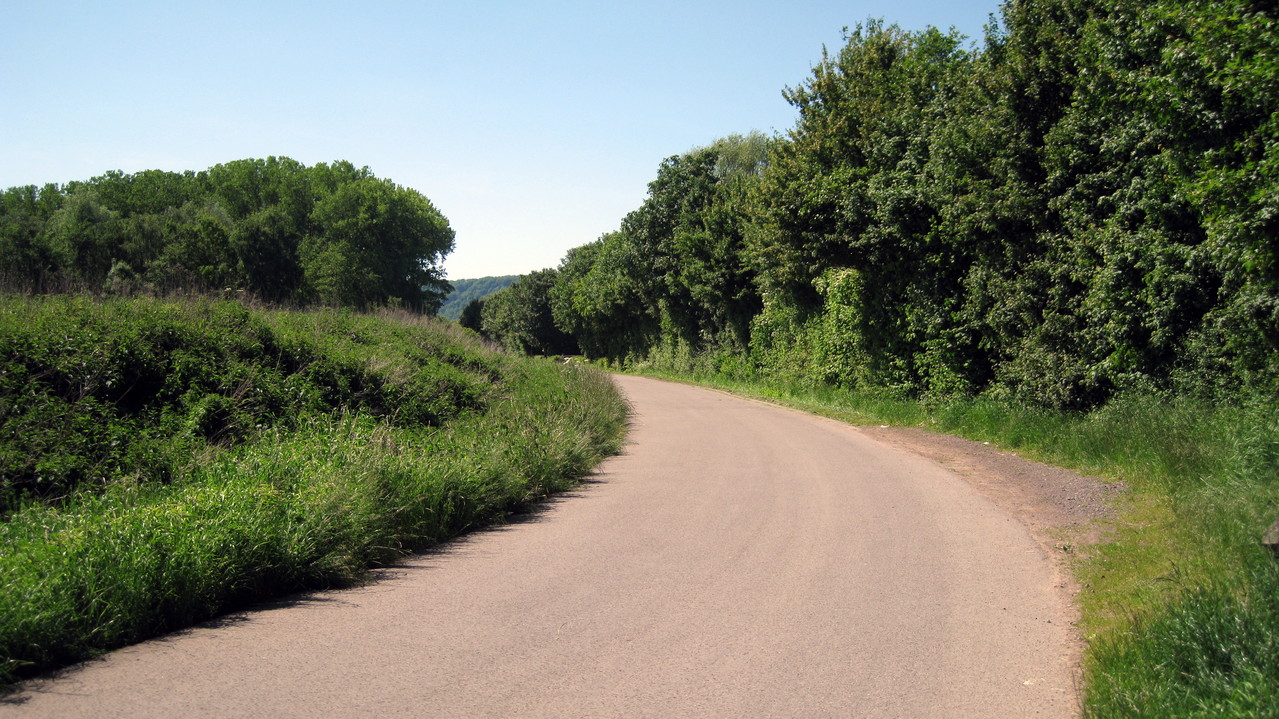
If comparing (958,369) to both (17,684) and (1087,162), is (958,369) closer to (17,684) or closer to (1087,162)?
(1087,162)

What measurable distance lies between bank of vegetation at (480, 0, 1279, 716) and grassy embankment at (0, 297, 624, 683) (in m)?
5.80

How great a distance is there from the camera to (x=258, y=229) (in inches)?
1854

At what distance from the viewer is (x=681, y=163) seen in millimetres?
46094

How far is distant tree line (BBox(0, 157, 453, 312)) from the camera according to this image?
987 inches

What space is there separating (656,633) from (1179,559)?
4.41 metres

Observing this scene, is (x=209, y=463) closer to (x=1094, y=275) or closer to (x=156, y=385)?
(x=156, y=385)

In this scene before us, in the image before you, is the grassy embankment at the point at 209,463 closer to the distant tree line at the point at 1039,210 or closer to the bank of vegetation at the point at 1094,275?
the bank of vegetation at the point at 1094,275

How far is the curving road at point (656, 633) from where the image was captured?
15.1 ft

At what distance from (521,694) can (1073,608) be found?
442 centimetres

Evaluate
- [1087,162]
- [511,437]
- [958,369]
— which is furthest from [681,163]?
[511,437]

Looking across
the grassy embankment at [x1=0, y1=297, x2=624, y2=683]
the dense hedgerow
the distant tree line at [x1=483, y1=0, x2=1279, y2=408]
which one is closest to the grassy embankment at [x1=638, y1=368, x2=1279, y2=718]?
the distant tree line at [x1=483, y1=0, x2=1279, y2=408]

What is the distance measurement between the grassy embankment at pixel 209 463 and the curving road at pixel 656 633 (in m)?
0.38

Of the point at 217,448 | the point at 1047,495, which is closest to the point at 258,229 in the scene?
the point at 217,448

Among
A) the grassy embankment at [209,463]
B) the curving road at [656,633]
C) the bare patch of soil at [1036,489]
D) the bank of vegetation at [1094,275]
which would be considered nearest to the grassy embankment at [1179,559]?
the bank of vegetation at [1094,275]
